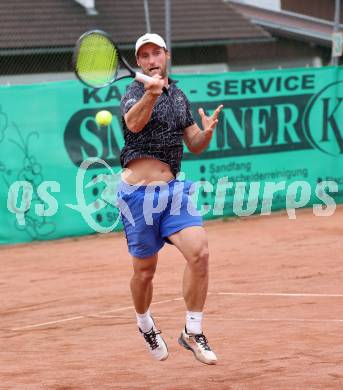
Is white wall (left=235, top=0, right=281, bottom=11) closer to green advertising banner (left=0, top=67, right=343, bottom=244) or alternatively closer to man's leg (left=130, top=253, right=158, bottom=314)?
green advertising banner (left=0, top=67, right=343, bottom=244)

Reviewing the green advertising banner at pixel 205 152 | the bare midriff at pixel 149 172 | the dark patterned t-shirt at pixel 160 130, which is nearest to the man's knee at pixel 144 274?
the bare midriff at pixel 149 172

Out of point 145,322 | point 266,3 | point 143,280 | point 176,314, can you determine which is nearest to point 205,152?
point 176,314

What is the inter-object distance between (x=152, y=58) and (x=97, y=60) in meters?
0.42

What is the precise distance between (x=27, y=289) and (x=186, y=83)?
5078 mm

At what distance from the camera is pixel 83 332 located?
27.3 feet

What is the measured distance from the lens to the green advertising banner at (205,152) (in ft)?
45.0

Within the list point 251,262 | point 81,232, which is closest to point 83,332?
point 251,262

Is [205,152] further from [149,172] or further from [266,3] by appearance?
[266,3]

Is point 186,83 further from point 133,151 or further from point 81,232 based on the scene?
point 133,151

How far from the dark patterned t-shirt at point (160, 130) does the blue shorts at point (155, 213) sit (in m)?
0.20

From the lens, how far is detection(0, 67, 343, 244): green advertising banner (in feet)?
45.0

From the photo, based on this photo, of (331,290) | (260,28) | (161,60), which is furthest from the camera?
(260,28)

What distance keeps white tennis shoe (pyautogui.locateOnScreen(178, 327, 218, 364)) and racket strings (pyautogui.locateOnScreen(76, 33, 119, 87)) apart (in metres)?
1.69

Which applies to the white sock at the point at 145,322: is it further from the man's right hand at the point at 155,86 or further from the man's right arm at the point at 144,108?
the man's right hand at the point at 155,86
